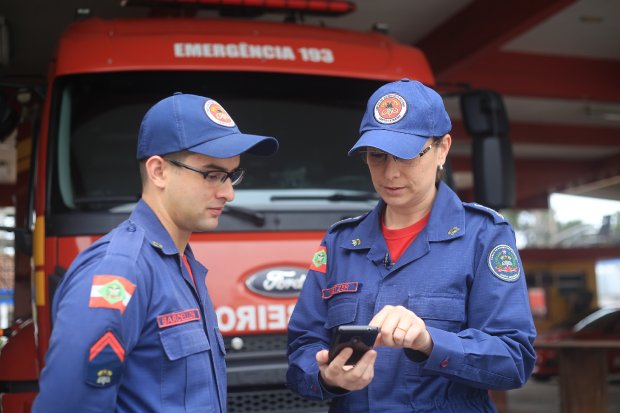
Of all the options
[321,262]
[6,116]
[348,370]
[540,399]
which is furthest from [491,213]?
[540,399]

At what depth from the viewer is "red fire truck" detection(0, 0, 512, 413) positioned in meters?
3.78

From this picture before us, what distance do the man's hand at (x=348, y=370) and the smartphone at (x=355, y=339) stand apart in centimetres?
1

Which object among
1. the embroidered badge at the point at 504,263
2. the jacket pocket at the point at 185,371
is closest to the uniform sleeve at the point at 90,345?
the jacket pocket at the point at 185,371

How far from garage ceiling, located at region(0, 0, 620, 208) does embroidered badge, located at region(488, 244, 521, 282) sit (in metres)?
2.80

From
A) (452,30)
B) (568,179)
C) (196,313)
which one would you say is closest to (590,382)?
(452,30)

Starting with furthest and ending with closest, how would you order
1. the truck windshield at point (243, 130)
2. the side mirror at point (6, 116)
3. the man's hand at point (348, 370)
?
the side mirror at point (6, 116), the truck windshield at point (243, 130), the man's hand at point (348, 370)

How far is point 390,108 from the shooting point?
92.7 inches

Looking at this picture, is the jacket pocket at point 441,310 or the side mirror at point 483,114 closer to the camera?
the jacket pocket at point 441,310

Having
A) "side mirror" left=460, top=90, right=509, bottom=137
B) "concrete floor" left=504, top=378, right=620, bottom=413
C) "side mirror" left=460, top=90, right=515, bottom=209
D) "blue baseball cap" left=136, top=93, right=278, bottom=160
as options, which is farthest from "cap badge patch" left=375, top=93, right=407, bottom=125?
"concrete floor" left=504, top=378, right=620, bottom=413

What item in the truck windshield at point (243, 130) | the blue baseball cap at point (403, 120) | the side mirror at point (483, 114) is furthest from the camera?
the side mirror at point (483, 114)

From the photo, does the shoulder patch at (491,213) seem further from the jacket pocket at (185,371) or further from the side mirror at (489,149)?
the side mirror at (489,149)

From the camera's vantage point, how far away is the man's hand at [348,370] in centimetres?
204

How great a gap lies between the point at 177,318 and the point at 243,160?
7.17 ft

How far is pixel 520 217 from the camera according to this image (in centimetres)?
7025
